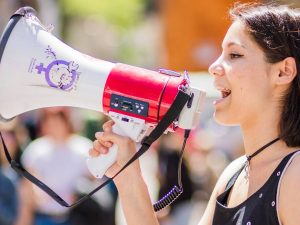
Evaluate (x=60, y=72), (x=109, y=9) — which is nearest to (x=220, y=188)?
(x=60, y=72)

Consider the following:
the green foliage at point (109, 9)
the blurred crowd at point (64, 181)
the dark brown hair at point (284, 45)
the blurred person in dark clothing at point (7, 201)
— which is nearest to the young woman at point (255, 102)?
the dark brown hair at point (284, 45)

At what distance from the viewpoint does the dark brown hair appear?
2.88 meters

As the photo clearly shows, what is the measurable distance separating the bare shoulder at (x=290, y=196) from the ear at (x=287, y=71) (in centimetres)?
29

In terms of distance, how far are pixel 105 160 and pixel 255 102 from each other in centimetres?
54

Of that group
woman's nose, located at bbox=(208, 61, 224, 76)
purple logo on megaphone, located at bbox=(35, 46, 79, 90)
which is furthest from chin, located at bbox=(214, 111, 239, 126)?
purple logo on megaphone, located at bbox=(35, 46, 79, 90)

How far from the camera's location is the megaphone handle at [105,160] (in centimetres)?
302

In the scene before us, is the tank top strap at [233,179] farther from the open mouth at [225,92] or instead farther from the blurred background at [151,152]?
the blurred background at [151,152]

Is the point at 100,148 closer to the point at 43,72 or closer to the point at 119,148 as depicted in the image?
the point at 119,148

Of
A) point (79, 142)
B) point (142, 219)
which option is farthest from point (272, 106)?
point (79, 142)

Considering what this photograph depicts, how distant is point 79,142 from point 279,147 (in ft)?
12.7

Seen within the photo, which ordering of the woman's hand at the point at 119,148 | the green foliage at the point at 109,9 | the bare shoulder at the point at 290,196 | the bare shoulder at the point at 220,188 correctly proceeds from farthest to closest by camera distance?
the green foliage at the point at 109,9 → the bare shoulder at the point at 220,188 → the woman's hand at the point at 119,148 → the bare shoulder at the point at 290,196

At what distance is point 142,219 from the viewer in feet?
9.73

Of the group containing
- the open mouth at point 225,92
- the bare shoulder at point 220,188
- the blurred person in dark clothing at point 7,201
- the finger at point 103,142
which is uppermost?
the open mouth at point 225,92

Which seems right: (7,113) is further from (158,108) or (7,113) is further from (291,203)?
(291,203)
